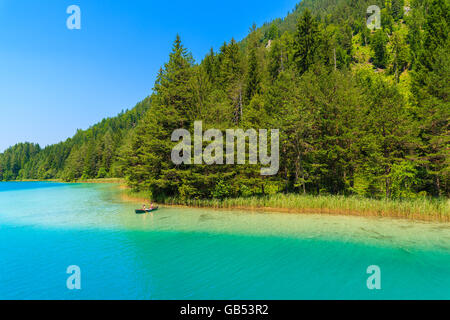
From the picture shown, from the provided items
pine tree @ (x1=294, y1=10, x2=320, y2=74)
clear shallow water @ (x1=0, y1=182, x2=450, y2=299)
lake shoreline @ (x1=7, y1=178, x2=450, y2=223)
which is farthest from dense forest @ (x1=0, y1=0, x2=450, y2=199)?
clear shallow water @ (x1=0, y1=182, x2=450, y2=299)

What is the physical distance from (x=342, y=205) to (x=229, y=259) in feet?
50.2

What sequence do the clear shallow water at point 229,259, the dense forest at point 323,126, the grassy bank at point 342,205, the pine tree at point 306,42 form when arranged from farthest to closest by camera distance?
the pine tree at point 306,42 → the dense forest at point 323,126 → the grassy bank at point 342,205 → the clear shallow water at point 229,259

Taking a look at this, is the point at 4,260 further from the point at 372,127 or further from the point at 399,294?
the point at 372,127

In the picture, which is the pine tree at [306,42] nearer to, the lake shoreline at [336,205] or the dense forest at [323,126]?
the dense forest at [323,126]

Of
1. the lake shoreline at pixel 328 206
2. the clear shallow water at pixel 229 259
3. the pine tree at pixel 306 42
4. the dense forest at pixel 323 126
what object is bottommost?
the clear shallow water at pixel 229 259

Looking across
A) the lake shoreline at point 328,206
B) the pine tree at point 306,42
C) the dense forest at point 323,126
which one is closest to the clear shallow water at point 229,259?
the lake shoreline at point 328,206

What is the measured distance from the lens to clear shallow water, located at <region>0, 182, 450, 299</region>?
9078 mm

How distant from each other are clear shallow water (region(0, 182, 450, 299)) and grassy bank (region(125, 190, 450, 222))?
5.06ft

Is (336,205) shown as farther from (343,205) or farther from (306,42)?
(306,42)

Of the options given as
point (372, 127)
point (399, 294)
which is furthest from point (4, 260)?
point (372, 127)

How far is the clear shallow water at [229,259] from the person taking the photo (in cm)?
908

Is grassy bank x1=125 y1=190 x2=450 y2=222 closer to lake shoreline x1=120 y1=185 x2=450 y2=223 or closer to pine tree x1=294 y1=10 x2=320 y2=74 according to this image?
lake shoreline x1=120 y1=185 x2=450 y2=223

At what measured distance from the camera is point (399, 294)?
871 centimetres
